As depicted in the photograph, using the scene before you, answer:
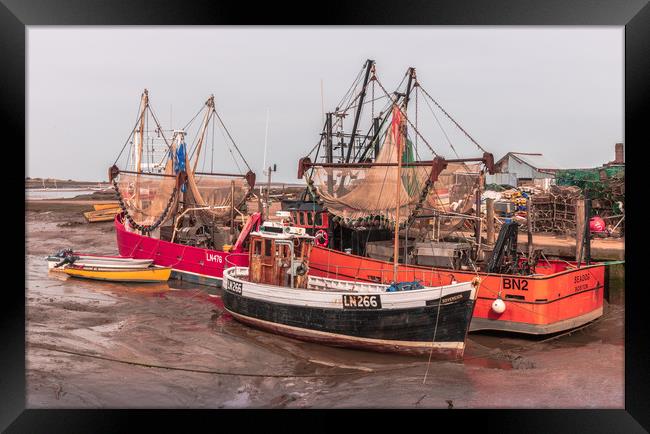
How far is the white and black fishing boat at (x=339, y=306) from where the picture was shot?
1095cm

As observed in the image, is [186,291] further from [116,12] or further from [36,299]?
[116,12]

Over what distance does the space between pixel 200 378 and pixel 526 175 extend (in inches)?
1076

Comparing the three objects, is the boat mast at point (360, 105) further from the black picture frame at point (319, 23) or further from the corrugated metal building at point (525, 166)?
the corrugated metal building at point (525, 166)

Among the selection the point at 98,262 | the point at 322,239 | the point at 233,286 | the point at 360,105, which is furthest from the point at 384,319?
the point at 98,262

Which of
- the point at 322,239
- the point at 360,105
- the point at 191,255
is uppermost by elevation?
the point at 360,105

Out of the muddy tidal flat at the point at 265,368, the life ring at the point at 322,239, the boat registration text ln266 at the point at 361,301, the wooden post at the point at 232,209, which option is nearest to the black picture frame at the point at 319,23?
the muddy tidal flat at the point at 265,368

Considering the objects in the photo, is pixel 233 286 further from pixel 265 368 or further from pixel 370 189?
pixel 370 189

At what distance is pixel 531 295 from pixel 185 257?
1202 cm

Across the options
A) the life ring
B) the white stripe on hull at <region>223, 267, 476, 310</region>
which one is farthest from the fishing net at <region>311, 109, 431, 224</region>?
the white stripe on hull at <region>223, 267, 476, 310</region>

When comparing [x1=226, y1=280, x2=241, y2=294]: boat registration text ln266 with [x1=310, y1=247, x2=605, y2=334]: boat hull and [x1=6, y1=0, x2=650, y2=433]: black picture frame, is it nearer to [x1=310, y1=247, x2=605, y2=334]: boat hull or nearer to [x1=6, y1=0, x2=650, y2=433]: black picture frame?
[x1=310, y1=247, x2=605, y2=334]: boat hull

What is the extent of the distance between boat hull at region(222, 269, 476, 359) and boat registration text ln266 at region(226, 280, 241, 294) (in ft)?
3.27

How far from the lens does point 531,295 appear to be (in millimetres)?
12469

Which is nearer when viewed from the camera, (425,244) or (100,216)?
(425,244)
